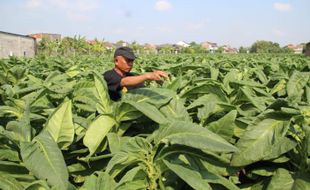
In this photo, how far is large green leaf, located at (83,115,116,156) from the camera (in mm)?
1598

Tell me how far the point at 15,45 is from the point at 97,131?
43390mm

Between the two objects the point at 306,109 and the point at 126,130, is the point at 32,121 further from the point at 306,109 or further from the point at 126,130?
the point at 306,109

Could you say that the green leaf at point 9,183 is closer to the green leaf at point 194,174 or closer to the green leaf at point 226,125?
the green leaf at point 194,174

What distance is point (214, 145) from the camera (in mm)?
1252

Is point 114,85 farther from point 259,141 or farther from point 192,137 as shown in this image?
point 192,137

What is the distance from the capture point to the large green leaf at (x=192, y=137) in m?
1.25

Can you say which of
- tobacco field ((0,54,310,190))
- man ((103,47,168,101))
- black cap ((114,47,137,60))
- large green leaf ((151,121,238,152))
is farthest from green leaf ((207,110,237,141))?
black cap ((114,47,137,60))

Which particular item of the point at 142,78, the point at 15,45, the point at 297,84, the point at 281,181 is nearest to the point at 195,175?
the point at 281,181

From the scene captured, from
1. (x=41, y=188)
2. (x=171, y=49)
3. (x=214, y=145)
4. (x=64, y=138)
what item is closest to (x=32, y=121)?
(x=64, y=138)

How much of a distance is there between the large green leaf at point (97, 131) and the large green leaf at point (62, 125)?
98 millimetres

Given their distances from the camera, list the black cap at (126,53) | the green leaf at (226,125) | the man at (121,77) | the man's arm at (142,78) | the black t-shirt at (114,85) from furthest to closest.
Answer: the black cap at (126,53)
the black t-shirt at (114,85)
the man at (121,77)
the man's arm at (142,78)
the green leaf at (226,125)

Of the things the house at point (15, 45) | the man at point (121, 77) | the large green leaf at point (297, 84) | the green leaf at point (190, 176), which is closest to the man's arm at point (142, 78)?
the man at point (121, 77)

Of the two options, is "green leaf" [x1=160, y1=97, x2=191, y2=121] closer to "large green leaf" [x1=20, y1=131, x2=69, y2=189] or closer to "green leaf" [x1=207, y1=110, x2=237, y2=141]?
"green leaf" [x1=207, y1=110, x2=237, y2=141]

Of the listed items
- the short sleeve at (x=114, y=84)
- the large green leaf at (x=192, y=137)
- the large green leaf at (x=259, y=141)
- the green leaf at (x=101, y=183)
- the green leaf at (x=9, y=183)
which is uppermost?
the large green leaf at (x=192, y=137)
